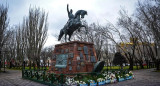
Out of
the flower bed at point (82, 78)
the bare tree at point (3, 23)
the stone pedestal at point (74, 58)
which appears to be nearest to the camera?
the flower bed at point (82, 78)

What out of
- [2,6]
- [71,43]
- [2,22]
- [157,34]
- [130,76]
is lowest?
[130,76]

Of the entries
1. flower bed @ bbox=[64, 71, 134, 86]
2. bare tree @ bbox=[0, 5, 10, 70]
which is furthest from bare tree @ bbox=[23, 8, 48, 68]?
flower bed @ bbox=[64, 71, 134, 86]

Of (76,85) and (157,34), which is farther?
(157,34)

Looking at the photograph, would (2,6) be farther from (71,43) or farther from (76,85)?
(76,85)

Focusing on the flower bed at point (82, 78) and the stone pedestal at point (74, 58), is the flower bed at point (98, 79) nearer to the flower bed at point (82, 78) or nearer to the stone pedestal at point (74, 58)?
the flower bed at point (82, 78)

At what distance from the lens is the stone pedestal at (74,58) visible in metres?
7.82

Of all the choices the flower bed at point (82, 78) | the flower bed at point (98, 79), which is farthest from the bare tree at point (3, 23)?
the flower bed at point (98, 79)

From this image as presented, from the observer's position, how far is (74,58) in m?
7.87

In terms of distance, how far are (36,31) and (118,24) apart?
A: 12806 millimetres

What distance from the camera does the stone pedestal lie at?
25.7 ft

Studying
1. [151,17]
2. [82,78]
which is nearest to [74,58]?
[82,78]

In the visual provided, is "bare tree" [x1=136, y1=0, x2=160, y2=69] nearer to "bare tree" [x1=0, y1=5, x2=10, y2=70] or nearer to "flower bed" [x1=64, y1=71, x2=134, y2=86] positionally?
"flower bed" [x1=64, y1=71, x2=134, y2=86]

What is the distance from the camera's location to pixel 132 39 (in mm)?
21125

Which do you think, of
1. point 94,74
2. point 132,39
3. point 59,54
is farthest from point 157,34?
point 59,54
